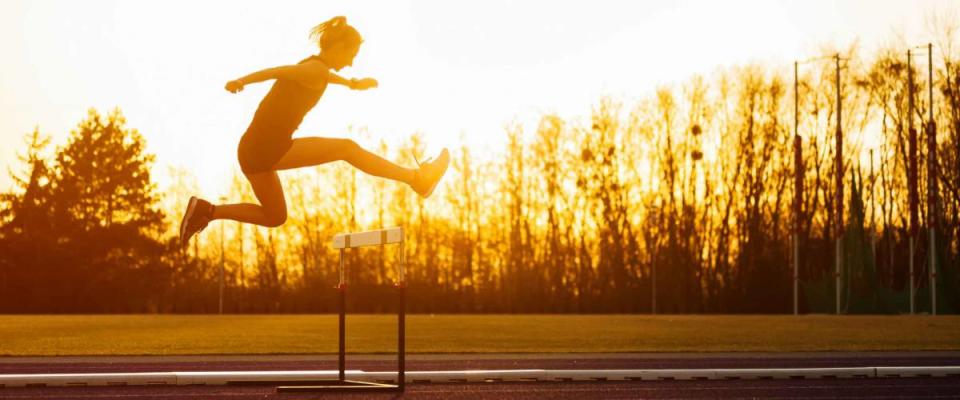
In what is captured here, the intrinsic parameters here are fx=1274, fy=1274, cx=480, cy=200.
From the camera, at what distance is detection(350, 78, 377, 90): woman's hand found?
7922 mm

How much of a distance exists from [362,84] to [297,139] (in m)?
0.56

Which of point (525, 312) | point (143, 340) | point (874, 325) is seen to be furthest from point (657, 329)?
point (525, 312)

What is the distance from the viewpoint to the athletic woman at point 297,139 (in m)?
7.75

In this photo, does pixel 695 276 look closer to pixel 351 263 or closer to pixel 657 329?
pixel 351 263

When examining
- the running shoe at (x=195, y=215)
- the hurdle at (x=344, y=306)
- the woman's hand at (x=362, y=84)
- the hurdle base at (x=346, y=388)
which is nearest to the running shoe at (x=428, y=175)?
the woman's hand at (x=362, y=84)

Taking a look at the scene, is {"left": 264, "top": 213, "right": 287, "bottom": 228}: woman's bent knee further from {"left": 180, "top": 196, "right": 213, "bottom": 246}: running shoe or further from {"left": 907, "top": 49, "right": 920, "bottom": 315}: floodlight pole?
{"left": 907, "top": 49, "right": 920, "bottom": 315}: floodlight pole

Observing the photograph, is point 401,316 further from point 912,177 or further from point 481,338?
point 912,177

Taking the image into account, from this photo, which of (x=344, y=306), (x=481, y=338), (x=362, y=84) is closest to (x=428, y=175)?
(x=362, y=84)

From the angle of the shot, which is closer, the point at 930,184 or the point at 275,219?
the point at 275,219

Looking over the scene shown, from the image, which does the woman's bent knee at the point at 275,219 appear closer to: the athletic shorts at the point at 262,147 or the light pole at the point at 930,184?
the athletic shorts at the point at 262,147

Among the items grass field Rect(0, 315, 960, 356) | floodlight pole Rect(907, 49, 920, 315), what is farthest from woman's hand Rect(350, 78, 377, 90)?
floodlight pole Rect(907, 49, 920, 315)

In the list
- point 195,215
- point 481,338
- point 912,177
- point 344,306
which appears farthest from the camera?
point 912,177

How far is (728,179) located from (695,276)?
526cm

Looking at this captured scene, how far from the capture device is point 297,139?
8.08 meters
